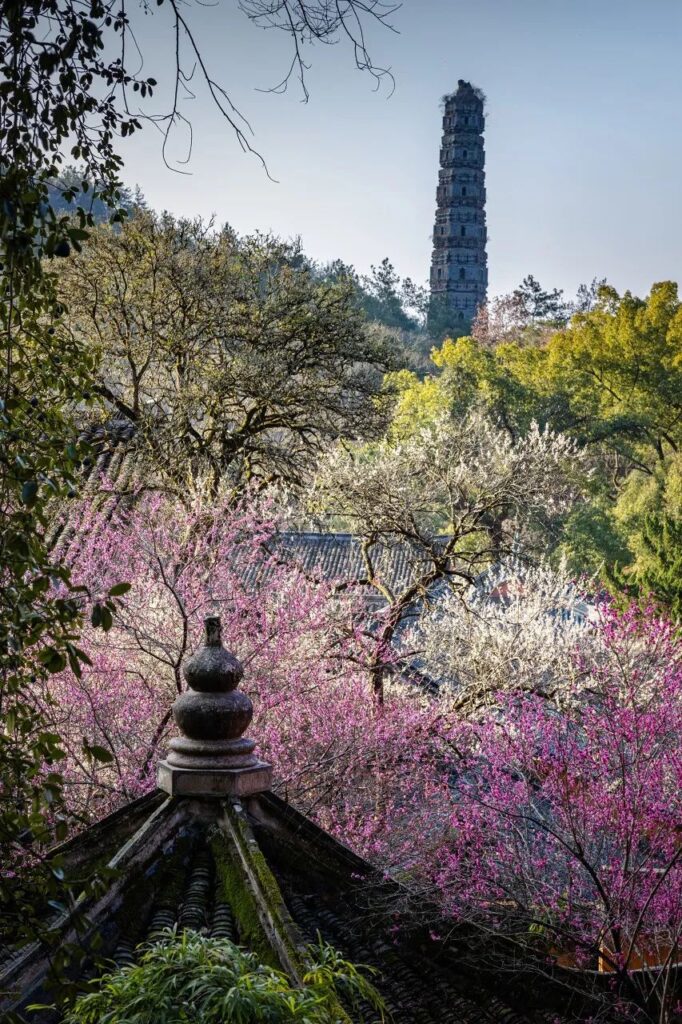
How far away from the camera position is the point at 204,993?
2746mm

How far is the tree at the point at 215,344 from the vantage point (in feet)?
69.5

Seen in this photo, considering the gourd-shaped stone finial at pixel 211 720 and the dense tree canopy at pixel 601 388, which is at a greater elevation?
the dense tree canopy at pixel 601 388

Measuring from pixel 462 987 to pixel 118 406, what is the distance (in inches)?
699

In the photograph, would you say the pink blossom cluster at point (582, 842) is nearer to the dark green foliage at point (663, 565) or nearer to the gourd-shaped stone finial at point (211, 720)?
the gourd-shaped stone finial at point (211, 720)

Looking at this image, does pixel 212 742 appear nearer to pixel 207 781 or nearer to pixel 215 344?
pixel 207 781

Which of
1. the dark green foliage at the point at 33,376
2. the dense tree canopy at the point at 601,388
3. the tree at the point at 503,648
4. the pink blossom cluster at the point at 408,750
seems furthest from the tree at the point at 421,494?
the dense tree canopy at the point at 601,388

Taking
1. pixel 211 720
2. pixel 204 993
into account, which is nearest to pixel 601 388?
pixel 211 720

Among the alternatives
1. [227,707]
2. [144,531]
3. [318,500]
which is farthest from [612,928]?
[318,500]

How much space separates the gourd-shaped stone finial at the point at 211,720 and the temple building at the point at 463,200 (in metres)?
109

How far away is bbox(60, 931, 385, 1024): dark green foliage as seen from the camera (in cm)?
263

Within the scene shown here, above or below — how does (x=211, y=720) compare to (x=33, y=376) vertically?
below

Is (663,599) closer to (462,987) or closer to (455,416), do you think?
(462,987)

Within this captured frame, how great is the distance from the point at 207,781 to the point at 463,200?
113083 millimetres

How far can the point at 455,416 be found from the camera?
163 ft
